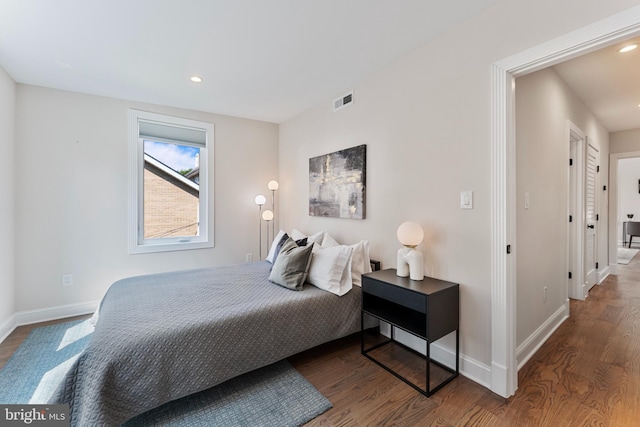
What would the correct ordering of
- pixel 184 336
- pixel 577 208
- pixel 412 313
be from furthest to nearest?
pixel 577 208 < pixel 412 313 < pixel 184 336

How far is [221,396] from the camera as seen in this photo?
1.80 meters

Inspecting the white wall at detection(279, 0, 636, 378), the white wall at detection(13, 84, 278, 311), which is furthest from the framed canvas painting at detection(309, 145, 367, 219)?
the white wall at detection(13, 84, 278, 311)

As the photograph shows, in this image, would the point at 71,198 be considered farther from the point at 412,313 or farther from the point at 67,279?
the point at 412,313

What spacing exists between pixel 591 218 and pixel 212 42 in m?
5.10

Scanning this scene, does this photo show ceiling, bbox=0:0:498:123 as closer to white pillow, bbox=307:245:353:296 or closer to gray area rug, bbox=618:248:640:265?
white pillow, bbox=307:245:353:296

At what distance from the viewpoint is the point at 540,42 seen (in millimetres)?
1612

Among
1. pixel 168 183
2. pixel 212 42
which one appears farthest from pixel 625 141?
pixel 168 183

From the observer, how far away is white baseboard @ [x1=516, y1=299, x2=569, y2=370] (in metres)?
2.14

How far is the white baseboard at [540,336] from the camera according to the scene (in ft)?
7.01

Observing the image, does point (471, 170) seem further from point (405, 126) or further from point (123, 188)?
point (123, 188)

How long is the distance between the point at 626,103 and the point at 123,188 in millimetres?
6252

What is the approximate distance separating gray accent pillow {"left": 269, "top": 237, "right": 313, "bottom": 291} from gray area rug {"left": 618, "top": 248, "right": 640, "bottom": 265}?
279 inches

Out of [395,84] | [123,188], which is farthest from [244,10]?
[123,188]

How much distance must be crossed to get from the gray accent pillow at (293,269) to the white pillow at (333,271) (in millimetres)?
86
